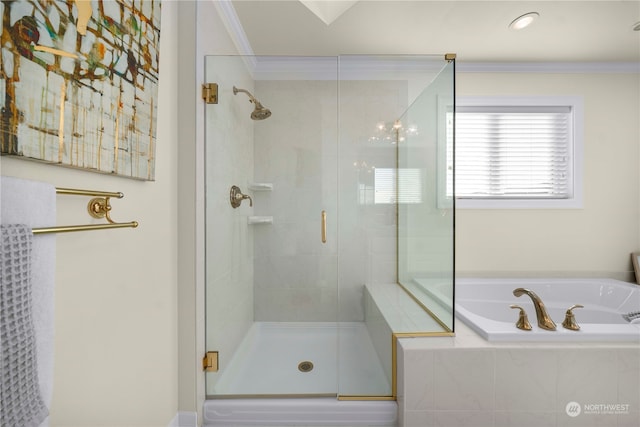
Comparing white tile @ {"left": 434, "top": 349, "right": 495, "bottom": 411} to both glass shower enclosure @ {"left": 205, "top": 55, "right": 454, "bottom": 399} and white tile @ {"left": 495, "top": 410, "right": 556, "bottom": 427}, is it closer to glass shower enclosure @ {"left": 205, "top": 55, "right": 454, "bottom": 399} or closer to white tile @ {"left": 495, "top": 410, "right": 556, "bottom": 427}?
white tile @ {"left": 495, "top": 410, "right": 556, "bottom": 427}

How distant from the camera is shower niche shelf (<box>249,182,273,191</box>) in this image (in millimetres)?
1833

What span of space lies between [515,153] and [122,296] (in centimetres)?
296

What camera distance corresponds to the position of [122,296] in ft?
3.25

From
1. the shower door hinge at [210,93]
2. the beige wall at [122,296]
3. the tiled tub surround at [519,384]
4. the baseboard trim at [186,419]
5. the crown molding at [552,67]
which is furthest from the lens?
the crown molding at [552,67]

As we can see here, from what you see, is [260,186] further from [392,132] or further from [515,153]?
[515,153]

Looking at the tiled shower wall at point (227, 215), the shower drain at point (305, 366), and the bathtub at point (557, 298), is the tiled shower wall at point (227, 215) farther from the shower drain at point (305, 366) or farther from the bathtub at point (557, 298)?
the bathtub at point (557, 298)

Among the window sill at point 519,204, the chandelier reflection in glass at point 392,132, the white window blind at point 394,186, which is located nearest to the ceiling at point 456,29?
the chandelier reflection in glass at point 392,132

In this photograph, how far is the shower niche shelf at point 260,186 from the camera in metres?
1.83

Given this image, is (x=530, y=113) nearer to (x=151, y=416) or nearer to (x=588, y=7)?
(x=588, y=7)

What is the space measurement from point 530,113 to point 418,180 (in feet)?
5.22

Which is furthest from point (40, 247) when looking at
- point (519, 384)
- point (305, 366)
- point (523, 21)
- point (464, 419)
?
point (523, 21)

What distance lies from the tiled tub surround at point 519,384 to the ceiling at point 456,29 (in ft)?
6.64

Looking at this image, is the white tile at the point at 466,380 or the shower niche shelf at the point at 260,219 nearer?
the white tile at the point at 466,380

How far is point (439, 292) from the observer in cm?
166
